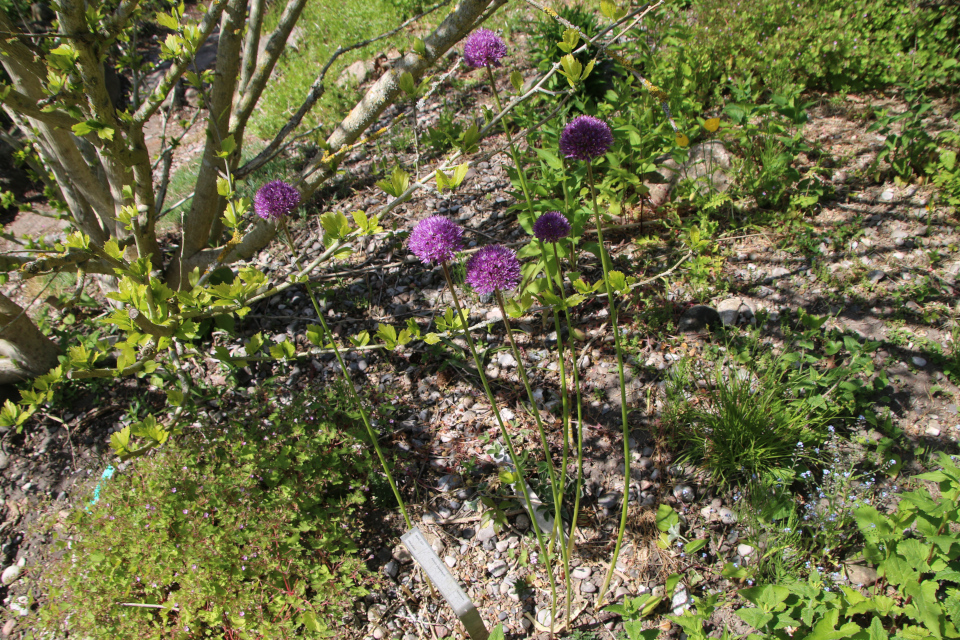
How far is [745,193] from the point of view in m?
3.16

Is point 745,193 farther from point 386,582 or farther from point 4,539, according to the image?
point 4,539

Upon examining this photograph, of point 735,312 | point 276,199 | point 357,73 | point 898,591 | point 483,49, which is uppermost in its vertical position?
point 357,73

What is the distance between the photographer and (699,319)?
2.75 m

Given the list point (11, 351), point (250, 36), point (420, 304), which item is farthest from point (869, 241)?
point (11, 351)

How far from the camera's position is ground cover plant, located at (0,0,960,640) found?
1844 mm

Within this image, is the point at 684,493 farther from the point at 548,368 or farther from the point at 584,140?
the point at 584,140

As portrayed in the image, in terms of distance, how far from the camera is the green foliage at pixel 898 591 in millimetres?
1452

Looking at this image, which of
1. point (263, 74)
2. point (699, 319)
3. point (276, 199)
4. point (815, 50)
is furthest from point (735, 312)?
point (263, 74)

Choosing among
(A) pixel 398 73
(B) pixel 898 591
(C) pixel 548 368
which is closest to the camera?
(B) pixel 898 591

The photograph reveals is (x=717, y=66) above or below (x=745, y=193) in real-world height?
above

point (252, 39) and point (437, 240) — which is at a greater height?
point (252, 39)

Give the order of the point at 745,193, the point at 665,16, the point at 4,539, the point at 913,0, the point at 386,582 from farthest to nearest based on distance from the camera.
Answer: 1. the point at 665,16
2. the point at 913,0
3. the point at 745,193
4. the point at 4,539
5. the point at 386,582

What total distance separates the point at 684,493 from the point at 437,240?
1.48 m

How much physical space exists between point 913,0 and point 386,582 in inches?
201
